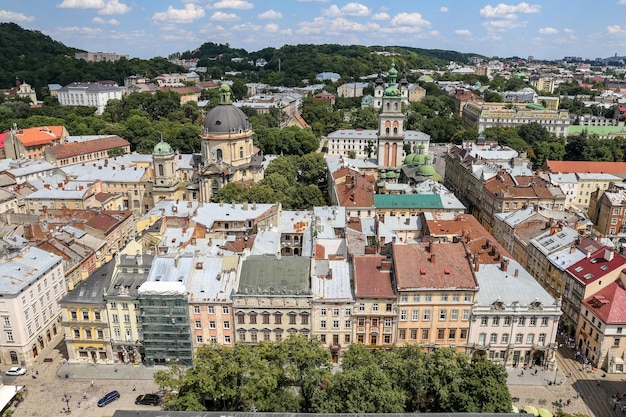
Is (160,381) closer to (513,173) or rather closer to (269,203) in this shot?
(269,203)

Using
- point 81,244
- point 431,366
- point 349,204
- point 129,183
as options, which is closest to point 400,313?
point 431,366

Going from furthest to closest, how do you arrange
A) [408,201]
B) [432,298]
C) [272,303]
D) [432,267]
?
[408,201] < [432,267] < [432,298] < [272,303]

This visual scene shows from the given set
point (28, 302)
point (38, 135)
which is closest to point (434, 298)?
point (28, 302)

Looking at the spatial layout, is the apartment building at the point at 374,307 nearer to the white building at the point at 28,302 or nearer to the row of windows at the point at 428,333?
the row of windows at the point at 428,333

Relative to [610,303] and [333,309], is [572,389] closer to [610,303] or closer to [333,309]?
[610,303]

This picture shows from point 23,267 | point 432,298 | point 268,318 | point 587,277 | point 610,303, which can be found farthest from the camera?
point 587,277
